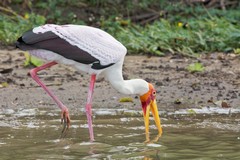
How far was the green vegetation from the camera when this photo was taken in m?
10.6

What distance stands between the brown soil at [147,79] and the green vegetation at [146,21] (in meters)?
0.33

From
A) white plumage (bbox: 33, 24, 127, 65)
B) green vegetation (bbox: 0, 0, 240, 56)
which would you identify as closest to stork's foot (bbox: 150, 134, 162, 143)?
white plumage (bbox: 33, 24, 127, 65)

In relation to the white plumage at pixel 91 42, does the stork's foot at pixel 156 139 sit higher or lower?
lower

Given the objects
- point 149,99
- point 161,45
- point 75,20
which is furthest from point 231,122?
point 75,20

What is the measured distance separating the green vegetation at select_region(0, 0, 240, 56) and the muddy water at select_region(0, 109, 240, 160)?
10.6 ft

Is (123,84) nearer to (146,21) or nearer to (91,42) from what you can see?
(91,42)

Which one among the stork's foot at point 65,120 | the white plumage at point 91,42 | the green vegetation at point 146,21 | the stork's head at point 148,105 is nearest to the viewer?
the white plumage at point 91,42

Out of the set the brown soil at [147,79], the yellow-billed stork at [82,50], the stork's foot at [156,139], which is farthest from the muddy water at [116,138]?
the brown soil at [147,79]

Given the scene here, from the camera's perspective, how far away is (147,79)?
9070mm

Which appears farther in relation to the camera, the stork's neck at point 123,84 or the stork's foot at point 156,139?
the stork's neck at point 123,84

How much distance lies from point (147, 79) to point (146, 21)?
159 inches

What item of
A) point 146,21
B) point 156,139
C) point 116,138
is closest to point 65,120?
point 116,138

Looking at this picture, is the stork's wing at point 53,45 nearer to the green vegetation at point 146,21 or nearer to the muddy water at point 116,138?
the muddy water at point 116,138

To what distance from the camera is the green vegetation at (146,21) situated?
10.6 m
